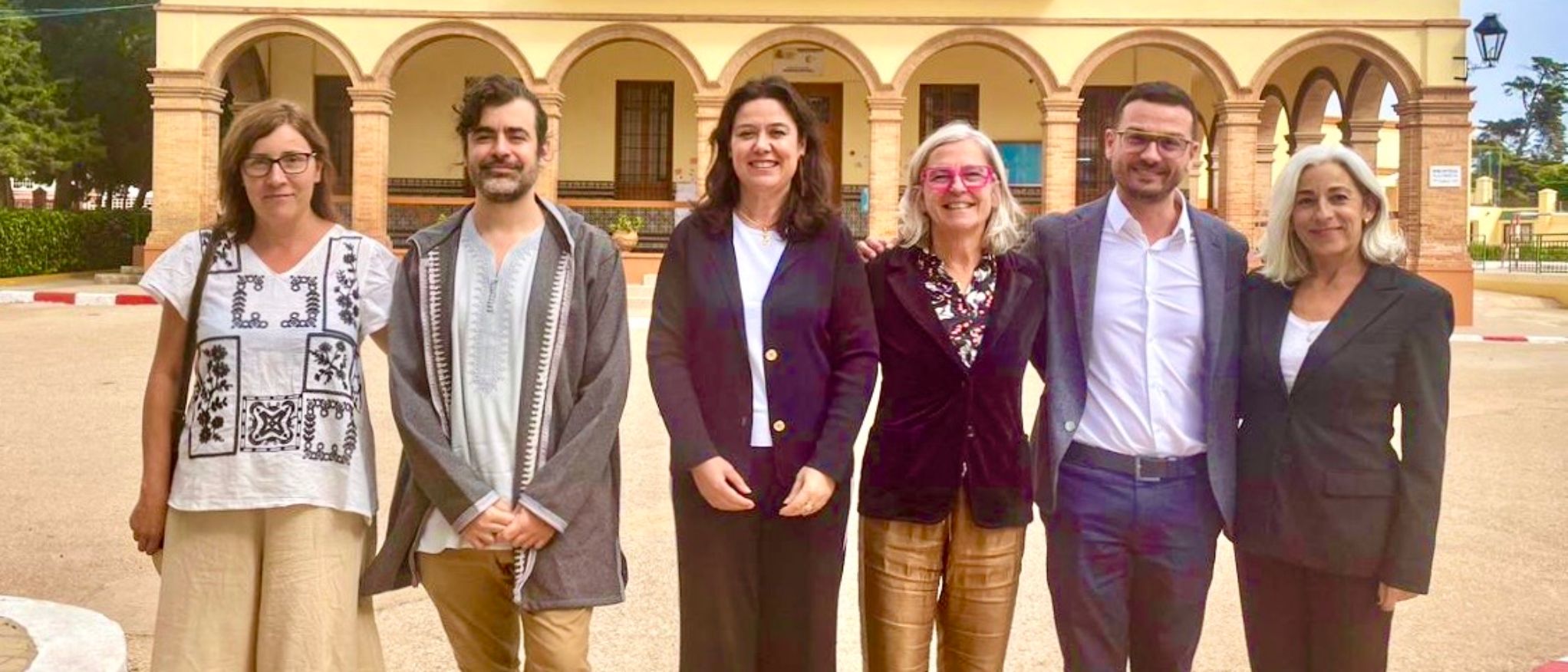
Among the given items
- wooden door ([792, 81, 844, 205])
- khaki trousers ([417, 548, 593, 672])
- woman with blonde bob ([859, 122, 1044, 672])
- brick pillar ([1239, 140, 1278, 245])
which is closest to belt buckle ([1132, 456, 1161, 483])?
woman with blonde bob ([859, 122, 1044, 672])

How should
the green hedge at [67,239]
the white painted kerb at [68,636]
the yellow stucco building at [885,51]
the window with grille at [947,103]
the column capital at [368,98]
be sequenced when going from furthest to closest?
the window with grille at [947,103], the green hedge at [67,239], the column capital at [368,98], the yellow stucco building at [885,51], the white painted kerb at [68,636]

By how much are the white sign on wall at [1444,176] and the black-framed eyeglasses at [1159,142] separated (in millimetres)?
17355

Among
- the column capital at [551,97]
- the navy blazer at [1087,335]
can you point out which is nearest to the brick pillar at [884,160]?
the column capital at [551,97]

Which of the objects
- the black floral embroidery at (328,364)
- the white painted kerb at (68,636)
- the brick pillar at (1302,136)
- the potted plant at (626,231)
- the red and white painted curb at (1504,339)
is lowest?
the white painted kerb at (68,636)

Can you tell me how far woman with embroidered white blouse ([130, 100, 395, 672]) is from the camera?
293 cm

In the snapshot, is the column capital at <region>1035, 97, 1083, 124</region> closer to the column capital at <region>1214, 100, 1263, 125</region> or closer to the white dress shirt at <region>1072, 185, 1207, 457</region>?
the column capital at <region>1214, 100, 1263, 125</region>

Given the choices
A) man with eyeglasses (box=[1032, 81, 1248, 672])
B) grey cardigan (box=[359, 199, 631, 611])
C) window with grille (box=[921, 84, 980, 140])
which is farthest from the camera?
window with grille (box=[921, 84, 980, 140])

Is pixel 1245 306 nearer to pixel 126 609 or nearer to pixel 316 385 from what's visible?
pixel 316 385

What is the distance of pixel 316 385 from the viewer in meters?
2.96

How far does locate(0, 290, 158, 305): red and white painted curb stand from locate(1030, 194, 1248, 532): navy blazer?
17.5m

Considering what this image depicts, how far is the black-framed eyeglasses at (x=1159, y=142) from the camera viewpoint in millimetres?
3184

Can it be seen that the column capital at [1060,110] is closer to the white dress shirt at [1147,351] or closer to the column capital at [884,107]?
the column capital at [884,107]

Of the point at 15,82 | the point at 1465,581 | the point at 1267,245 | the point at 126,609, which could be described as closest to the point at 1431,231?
the point at 1465,581

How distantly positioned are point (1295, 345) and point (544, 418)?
1893 millimetres
